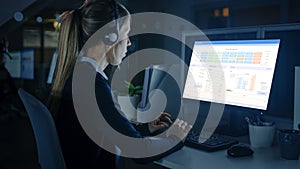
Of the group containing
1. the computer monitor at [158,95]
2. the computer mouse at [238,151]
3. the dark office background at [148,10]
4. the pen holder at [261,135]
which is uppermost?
the dark office background at [148,10]

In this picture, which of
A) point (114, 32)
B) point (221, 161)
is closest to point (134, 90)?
point (114, 32)

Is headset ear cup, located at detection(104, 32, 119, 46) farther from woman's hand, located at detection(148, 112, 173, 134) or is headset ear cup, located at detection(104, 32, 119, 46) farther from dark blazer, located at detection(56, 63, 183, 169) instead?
woman's hand, located at detection(148, 112, 173, 134)

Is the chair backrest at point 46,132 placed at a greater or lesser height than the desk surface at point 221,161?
greater

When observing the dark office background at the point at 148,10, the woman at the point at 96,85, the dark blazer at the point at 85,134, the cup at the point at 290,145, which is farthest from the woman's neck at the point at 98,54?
the dark office background at the point at 148,10

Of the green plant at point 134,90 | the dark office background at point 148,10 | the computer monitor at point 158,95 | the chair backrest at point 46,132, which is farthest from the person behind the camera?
the dark office background at point 148,10

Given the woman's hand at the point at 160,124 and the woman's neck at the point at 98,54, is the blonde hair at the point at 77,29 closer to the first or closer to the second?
the woman's neck at the point at 98,54

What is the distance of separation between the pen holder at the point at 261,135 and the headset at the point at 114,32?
0.65m

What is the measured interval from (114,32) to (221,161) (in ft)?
2.06

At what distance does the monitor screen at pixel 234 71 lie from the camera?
1.40 meters

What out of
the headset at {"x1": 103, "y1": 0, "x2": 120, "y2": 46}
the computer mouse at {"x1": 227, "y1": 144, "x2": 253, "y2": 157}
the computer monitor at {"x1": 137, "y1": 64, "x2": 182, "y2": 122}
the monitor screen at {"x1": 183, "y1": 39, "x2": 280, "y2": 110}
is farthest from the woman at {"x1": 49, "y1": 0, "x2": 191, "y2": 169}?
the computer monitor at {"x1": 137, "y1": 64, "x2": 182, "y2": 122}

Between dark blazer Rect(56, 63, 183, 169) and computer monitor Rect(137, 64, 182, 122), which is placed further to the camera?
computer monitor Rect(137, 64, 182, 122)

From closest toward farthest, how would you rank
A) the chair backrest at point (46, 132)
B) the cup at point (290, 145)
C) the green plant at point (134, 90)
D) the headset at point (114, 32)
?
the chair backrest at point (46, 132)
the cup at point (290, 145)
the headset at point (114, 32)
the green plant at point (134, 90)

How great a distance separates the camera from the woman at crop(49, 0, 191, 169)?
47.4 inches

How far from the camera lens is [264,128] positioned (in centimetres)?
137
